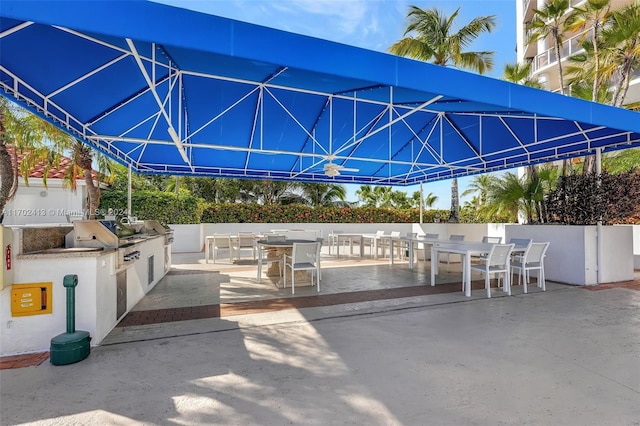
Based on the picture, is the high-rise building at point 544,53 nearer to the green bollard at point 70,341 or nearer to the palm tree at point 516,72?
the palm tree at point 516,72

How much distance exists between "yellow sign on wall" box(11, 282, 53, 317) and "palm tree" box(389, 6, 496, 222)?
12.0 meters

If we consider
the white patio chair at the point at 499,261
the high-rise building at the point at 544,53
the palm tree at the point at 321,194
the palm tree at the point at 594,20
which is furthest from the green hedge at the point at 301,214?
the white patio chair at the point at 499,261

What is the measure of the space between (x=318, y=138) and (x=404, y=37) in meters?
6.98

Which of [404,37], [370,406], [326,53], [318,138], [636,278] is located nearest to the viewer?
[370,406]

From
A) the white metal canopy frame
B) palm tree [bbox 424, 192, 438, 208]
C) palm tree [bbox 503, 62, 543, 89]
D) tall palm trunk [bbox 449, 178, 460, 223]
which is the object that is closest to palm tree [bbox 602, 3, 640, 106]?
palm tree [bbox 503, 62, 543, 89]

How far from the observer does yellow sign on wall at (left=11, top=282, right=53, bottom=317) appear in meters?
3.21

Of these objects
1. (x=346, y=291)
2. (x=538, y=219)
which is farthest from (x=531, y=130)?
(x=346, y=291)

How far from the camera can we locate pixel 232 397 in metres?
2.52

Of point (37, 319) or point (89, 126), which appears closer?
point (37, 319)

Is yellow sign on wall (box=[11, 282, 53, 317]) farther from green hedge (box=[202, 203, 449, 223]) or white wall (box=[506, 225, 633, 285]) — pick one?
green hedge (box=[202, 203, 449, 223])

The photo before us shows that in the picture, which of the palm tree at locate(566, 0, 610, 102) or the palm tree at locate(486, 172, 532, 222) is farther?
the palm tree at locate(486, 172, 532, 222)

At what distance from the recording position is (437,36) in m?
11.4

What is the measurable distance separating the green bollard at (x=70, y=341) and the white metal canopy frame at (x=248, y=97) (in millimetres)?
2298

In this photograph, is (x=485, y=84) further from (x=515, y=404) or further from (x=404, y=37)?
(x=404, y=37)
